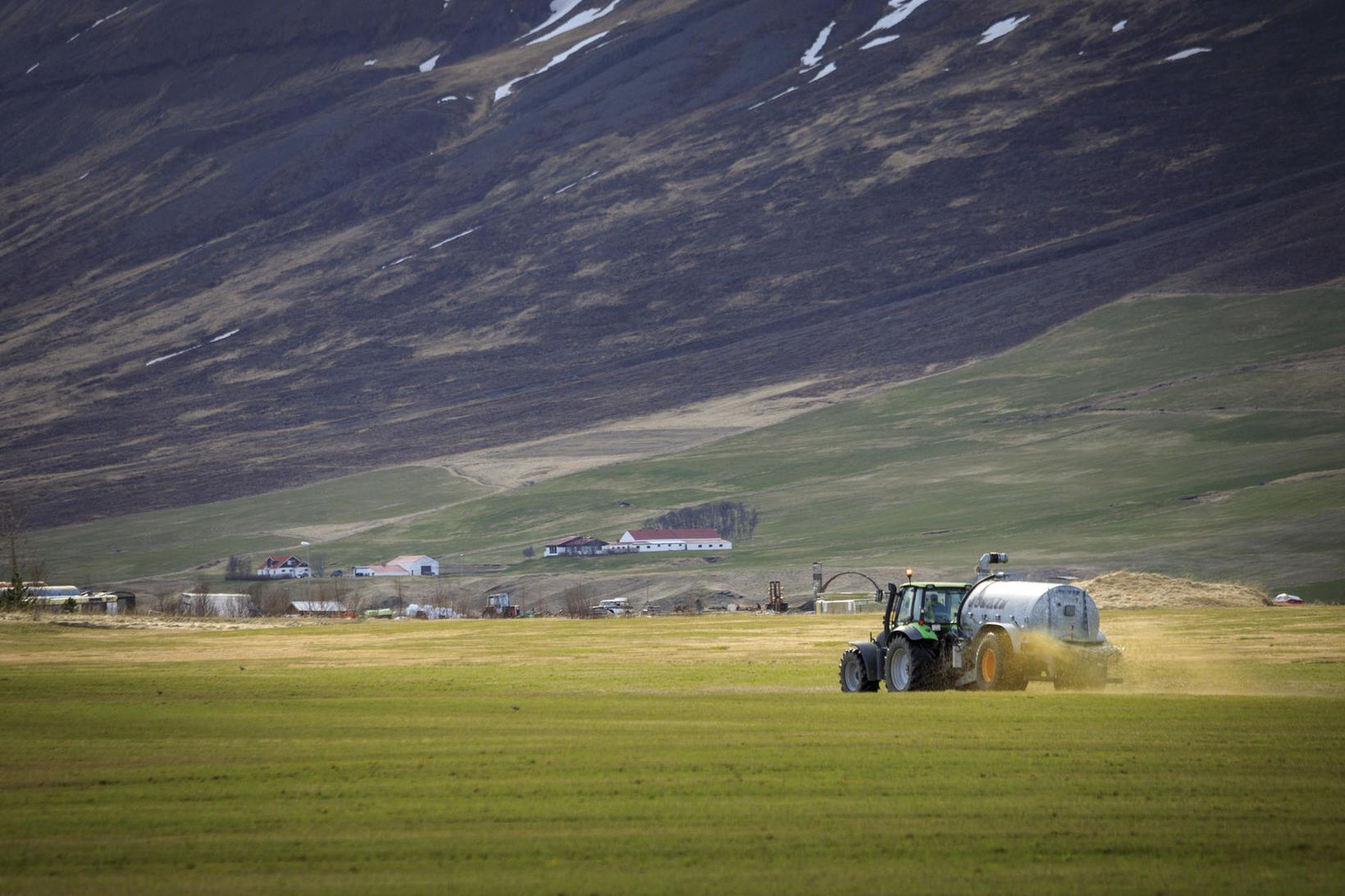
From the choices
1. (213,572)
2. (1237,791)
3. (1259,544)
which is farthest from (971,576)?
(1237,791)

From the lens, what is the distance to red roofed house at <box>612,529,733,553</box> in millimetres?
176125

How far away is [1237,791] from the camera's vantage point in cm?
1898

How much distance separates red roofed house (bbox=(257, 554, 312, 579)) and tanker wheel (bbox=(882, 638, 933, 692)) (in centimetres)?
15556

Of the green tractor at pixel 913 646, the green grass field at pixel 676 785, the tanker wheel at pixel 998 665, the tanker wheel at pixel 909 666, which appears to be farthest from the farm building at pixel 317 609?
the tanker wheel at pixel 998 665

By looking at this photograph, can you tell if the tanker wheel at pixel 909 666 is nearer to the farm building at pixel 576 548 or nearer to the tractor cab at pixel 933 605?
the tractor cab at pixel 933 605

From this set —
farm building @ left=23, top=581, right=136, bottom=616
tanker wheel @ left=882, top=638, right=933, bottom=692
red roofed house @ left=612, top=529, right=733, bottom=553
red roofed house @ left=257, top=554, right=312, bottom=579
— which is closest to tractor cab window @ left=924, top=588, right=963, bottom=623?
tanker wheel @ left=882, top=638, right=933, bottom=692

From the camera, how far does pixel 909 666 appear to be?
33.4 meters

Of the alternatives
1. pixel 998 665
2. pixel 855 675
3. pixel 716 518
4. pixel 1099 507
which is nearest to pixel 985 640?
pixel 998 665

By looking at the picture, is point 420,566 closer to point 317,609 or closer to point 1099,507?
point 317,609

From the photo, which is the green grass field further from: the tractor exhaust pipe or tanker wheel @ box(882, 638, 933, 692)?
the tractor exhaust pipe

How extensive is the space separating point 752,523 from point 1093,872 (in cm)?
17054

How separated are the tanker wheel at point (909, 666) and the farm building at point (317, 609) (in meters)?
79.8

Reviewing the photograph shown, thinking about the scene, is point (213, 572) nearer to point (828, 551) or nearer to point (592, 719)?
point (828, 551)

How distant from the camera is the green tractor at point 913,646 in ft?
110
